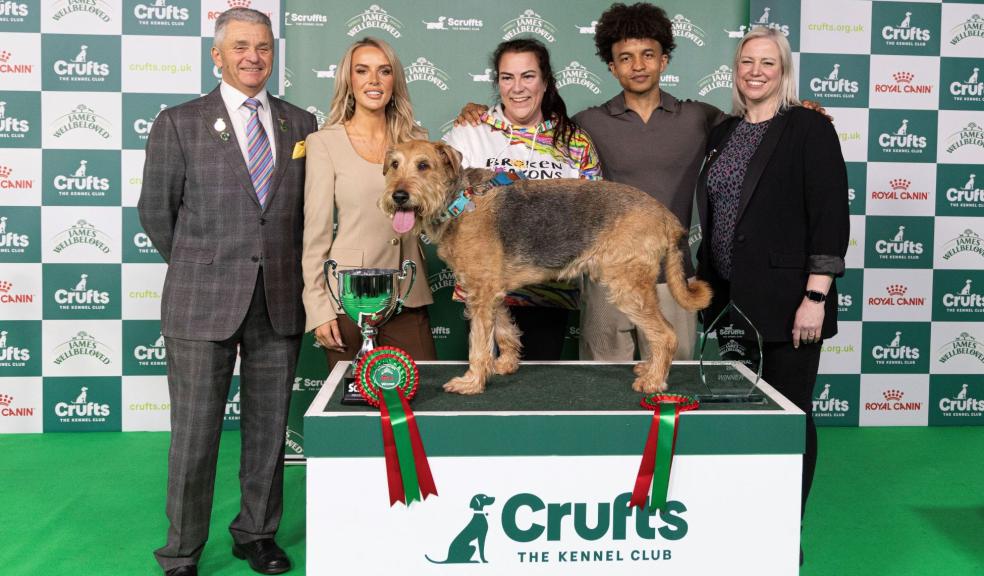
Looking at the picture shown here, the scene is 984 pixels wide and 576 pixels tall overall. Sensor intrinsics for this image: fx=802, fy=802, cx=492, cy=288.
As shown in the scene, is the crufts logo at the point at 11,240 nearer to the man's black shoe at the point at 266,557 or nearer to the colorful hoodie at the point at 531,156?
the man's black shoe at the point at 266,557

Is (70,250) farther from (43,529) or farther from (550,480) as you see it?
(550,480)

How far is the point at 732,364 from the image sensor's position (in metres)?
2.99

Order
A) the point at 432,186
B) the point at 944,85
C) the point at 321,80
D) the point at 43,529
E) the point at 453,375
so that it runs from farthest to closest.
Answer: the point at 944,85
the point at 321,80
the point at 43,529
the point at 453,375
the point at 432,186

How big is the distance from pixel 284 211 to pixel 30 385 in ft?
10.00

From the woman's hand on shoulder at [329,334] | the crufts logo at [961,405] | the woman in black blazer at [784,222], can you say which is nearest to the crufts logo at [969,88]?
the crufts logo at [961,405]

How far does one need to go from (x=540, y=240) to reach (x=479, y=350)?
0.43 meters

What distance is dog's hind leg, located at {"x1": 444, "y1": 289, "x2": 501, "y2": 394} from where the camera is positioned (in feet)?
8.56

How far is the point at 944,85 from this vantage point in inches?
205

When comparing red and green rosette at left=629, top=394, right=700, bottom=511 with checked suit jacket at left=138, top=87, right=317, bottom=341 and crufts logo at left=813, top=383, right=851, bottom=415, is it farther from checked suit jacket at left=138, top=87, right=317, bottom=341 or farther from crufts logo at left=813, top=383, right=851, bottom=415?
crufts logo at left=813, top=383, right=851, bottom=415

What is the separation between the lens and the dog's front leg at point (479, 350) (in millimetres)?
2611

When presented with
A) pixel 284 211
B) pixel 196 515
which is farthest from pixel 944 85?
pixel 196 515

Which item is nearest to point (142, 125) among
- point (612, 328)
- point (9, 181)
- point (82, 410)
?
point (9, 181)

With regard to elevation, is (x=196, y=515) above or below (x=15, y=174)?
below

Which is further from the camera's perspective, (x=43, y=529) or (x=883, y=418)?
(x=883, y=418)
